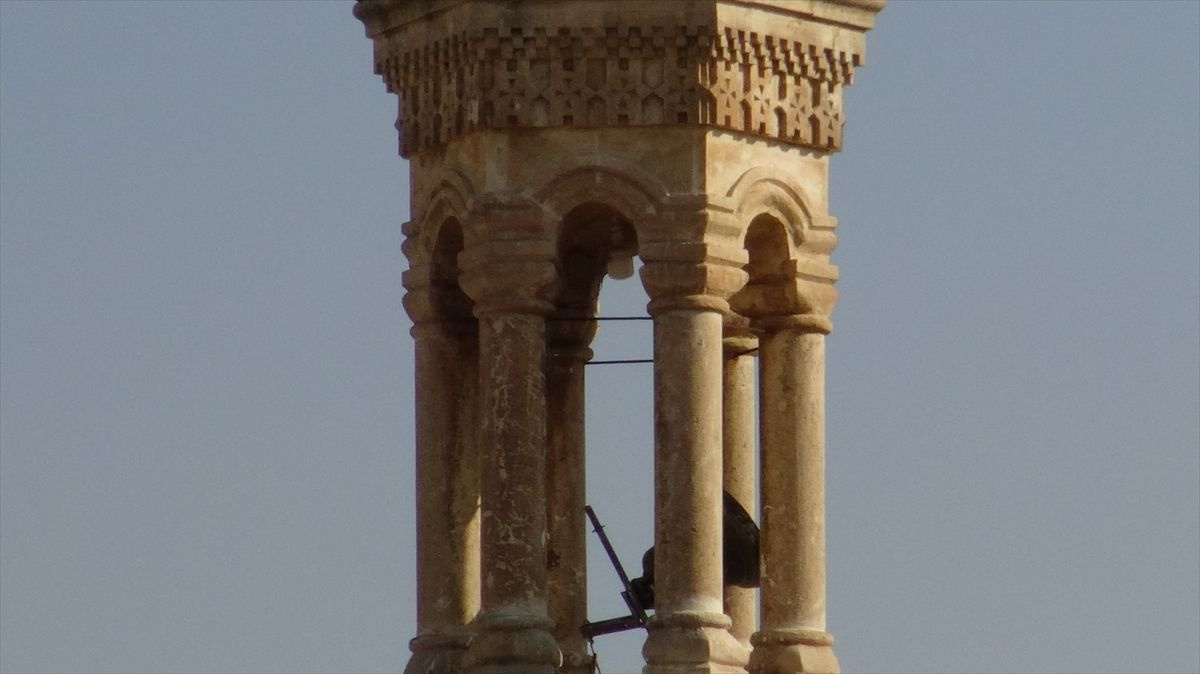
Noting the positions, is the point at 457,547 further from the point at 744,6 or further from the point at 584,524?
the point at 744,6

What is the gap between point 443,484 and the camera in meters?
42.2

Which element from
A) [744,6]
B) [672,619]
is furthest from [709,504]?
[744,6]

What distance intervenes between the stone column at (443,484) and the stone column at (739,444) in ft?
6.12

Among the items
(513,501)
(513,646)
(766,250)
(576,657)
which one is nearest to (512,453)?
(513,501)

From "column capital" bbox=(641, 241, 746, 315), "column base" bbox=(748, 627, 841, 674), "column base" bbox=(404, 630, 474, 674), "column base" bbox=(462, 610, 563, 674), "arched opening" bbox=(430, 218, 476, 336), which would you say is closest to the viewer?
"column base" bbox=(462, 610, 563, 674)

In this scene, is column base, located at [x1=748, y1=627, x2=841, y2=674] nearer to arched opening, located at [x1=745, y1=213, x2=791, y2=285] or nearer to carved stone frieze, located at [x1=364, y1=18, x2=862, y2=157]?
arched opening, located at [x1=745, y1=213, x2=791, y2=285]

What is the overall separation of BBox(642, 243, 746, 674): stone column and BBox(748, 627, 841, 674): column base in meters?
0.55

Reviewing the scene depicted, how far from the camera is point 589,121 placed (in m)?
41.3

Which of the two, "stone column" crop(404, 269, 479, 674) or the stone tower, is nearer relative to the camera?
the stone tower

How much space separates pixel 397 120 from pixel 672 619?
4311mm

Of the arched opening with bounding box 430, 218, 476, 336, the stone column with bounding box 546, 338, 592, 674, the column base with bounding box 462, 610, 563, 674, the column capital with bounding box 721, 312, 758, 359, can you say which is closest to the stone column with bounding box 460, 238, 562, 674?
the column base with bounding box 462, 610, 563, 674

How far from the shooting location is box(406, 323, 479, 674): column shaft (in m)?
42.0

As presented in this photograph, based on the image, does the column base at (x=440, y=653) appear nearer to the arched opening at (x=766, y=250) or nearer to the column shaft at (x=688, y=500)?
the column shaft at (x=688, y=500)

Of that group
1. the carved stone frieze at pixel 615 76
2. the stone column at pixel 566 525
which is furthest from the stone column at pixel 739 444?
the carved stone frieze at pixel 615 76
